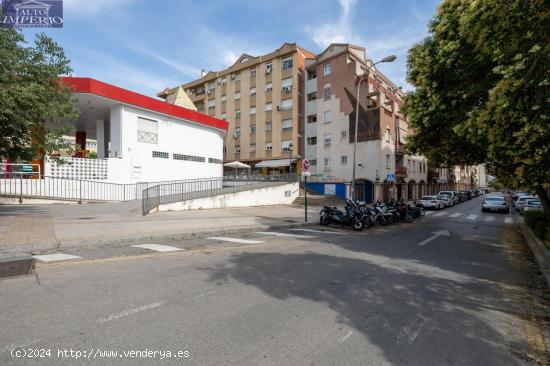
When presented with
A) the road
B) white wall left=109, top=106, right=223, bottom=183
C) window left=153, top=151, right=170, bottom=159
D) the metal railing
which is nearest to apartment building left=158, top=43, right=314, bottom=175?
white wall left=109, top=106, right=223, bottom=183

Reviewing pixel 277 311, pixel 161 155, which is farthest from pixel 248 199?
pixel 277 311

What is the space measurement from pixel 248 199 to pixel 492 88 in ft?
56.7

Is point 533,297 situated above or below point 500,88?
below

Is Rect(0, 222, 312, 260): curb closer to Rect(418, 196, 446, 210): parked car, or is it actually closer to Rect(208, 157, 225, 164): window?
Rect(208, 157, 225, 164): window

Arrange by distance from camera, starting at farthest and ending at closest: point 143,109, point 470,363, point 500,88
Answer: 1. point 143,109
2. point 500,88
3. point 470,363

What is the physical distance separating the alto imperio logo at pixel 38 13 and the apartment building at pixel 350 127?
89.3 ft

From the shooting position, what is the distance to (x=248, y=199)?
23.4m

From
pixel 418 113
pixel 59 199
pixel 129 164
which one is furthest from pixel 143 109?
pixel 418 113

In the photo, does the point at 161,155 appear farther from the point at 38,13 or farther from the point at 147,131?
the point at 38,13

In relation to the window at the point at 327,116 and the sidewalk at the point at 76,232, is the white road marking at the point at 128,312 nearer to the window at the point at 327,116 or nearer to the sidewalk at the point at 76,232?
the sidewalk at the point at 76,232

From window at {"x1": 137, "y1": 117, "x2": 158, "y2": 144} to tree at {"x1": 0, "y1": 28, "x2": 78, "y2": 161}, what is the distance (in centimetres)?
1071

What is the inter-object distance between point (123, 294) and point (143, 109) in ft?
71.5

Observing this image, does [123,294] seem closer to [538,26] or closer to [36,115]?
[538,26]

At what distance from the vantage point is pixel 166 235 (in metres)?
9.62
